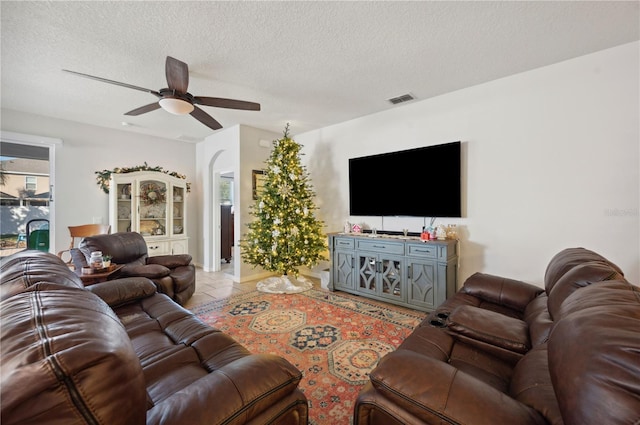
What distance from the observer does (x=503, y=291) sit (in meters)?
2.10

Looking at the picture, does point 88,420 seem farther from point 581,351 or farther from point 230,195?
point 230,195

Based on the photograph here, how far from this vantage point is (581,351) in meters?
0.69

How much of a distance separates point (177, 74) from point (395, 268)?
3.14 m

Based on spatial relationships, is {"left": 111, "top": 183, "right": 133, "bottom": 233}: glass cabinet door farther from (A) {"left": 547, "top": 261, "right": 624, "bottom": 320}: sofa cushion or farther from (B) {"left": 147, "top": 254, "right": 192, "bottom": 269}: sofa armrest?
(A) {"left": 547, "top": 261, "right": 624, "bottom": 320}: sofa cushion

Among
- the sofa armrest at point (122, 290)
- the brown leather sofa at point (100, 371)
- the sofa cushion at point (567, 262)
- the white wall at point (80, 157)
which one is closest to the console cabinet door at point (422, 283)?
the sofa cushion at point (567, 262)

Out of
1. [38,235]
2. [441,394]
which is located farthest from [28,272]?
[38,235]

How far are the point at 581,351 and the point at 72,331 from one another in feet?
4.09

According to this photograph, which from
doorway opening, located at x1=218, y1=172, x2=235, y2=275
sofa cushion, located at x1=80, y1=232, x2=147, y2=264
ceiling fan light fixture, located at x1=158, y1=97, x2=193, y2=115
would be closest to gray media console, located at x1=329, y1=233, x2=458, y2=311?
ceiling fan light fixture, located at x1=158, y1=97, x2=193, y2=115

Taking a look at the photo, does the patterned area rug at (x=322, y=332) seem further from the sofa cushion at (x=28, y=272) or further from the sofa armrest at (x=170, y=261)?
the sofa cushion at (x=28, y=272)

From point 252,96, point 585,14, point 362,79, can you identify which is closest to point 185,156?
point 252,96

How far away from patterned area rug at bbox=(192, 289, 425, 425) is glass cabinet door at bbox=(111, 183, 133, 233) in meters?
2.51

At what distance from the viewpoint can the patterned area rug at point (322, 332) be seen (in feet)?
6.06

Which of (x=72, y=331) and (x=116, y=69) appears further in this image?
(x=116, y=69)

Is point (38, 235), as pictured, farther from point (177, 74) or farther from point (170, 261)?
point (177, 74)
